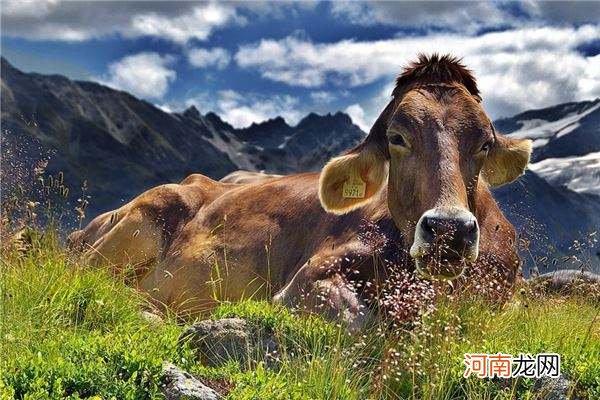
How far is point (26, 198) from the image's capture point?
938 centimetres

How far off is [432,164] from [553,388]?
2.17m

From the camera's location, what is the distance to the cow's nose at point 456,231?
21.7ft

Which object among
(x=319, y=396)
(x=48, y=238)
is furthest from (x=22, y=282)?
(x=319, y=396)

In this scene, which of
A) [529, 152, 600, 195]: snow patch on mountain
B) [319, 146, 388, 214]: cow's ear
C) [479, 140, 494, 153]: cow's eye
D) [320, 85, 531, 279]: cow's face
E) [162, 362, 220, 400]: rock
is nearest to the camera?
[162, 362, 220, 400]: rock

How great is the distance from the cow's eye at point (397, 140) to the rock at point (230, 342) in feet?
7.23

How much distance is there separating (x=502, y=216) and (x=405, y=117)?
209 centimetres

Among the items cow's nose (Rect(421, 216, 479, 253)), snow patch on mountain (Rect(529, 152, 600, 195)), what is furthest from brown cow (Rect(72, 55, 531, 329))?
snow patch on mountain (Rect(529, 152, 600, 195))

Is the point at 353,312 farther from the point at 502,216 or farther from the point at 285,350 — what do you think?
the point at 502,216

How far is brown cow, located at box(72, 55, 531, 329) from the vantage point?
23.6 ft

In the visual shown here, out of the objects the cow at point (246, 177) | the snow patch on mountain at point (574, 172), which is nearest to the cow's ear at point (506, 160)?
the cow at point (246, 177)

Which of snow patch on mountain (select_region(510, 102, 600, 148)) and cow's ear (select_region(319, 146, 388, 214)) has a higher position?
cow's ear (select_region(319, 146, 388, 214))

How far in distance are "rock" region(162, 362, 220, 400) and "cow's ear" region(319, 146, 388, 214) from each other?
3.44 metres

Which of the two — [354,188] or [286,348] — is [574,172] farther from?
[286,348]

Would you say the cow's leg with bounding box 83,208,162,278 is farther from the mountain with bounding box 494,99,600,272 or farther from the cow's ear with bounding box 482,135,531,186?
the mountain with bounding box 494,99,600,272
